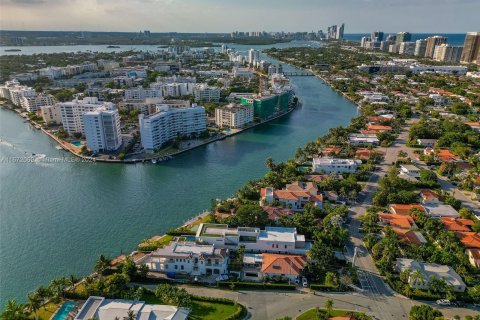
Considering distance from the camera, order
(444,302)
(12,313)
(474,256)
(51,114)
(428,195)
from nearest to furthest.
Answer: (12,313)
(444,302)
(474,256)
(428,195)
(51,114)

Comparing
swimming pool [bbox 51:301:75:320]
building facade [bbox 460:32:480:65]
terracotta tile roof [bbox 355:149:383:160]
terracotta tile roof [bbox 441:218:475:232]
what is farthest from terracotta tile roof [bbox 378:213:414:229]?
building facade [bbox 460:32:480:65]

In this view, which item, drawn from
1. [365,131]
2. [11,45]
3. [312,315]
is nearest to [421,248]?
[312,315]

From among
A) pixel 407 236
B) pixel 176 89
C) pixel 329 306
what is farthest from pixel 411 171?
pixel 176 89

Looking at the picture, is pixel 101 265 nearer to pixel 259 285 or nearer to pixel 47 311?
pixel 47 311

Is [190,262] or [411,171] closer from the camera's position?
[190,262]

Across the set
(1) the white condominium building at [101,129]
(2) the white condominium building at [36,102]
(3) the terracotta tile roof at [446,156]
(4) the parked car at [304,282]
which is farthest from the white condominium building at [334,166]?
(2) the white condominium building at [36,102]

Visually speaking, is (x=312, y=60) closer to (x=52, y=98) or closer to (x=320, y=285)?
(x=52, y=98)

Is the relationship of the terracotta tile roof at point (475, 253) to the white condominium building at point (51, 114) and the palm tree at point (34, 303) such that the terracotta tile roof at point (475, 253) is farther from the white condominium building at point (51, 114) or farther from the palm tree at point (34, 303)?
the white condominium building at point (51, 114)
